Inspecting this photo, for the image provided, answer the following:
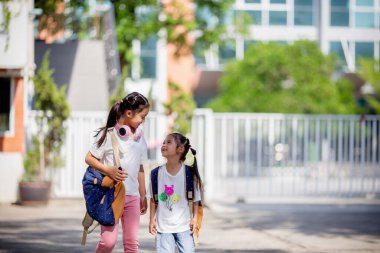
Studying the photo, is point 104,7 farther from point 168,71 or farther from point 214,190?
point 168,71

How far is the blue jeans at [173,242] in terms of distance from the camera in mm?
7789

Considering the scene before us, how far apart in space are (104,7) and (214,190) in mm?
9527

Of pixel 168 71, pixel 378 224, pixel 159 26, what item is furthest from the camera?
pixel 168 71

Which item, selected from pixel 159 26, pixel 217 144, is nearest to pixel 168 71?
pixel 159 26

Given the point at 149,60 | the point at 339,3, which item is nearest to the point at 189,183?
the point at 149,60

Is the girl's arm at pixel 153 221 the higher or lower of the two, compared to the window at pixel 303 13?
lower

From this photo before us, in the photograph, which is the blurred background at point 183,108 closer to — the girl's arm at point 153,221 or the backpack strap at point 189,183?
the girl's arm at point 153,221

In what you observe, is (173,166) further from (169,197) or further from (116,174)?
(116,174)

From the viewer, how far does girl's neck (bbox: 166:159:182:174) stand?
26.2 ft

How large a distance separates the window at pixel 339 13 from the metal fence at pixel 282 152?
3426 cm

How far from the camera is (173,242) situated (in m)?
7.84

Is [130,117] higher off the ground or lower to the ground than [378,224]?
higher

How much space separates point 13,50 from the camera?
67.7 feet

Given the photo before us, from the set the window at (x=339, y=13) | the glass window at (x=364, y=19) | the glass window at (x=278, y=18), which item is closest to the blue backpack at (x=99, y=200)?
the glass window at (x=278, y=18)
